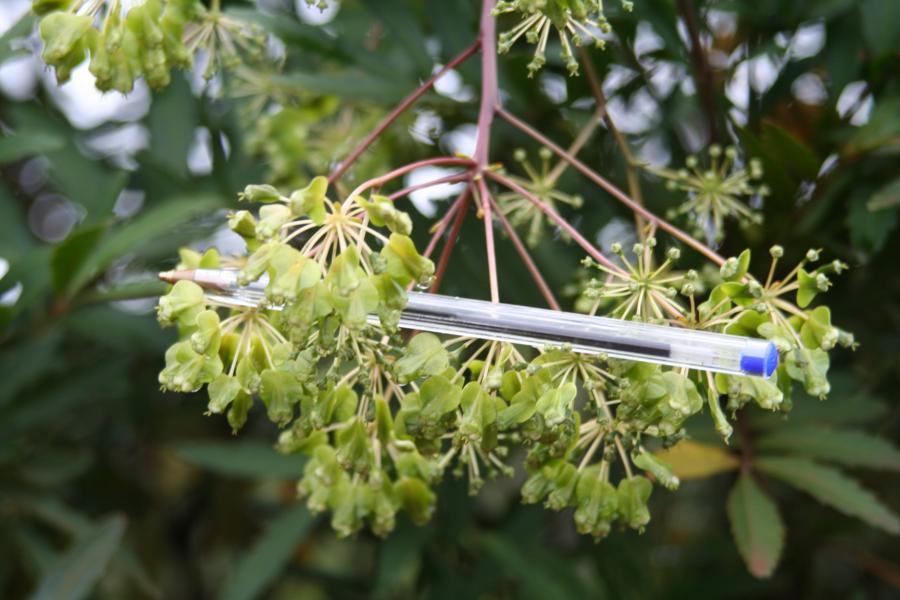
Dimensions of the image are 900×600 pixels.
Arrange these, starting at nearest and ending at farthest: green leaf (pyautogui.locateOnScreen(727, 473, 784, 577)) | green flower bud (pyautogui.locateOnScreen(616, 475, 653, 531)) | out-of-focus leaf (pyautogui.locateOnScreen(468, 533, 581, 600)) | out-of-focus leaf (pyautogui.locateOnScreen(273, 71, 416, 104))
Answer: green flower bud (pyautogui.locateOnScreen(616, 475, 653, 531)) → green leaf (pyautogui.locateOnScreen(727, 473, 784, 577)) → out-of-focus leaf (pyautogui.locateOnScreen(273, 71, 416, 104)) → out-of-focus leaf (pyautogui.locateOnScreen(468, 533, 581, 600))

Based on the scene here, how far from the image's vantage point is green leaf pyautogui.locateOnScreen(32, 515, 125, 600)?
114cm

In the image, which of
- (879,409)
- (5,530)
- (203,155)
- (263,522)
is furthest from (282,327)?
(263,522)

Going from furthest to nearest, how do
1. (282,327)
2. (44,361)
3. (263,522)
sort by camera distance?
(263,522) → (44,361) → (282,327)

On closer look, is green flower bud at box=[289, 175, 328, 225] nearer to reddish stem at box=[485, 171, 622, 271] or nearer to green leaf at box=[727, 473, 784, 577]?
reddish stem at box=[485, 171, 622, 271]

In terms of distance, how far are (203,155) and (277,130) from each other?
426mm

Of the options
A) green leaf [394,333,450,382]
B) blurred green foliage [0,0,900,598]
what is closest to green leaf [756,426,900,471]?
blurred green foliage [0,0,900,598]

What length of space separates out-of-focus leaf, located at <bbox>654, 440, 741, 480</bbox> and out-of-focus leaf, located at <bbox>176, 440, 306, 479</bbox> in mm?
536

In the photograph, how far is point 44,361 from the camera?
1.28 meters

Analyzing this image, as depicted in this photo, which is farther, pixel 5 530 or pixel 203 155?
pixel 203 155

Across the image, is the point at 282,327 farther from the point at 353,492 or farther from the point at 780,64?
the point at 780,64

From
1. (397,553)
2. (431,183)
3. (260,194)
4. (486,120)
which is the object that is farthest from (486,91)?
(397,553)

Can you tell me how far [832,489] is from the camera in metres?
0.98

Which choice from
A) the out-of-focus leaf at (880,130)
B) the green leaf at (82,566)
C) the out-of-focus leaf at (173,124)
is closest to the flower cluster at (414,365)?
the out-of-focus leaf at (880,130)

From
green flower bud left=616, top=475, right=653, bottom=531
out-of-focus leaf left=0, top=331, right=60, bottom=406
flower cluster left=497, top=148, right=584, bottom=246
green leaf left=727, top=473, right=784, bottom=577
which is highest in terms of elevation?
flower cluster left=497, top=148, right=584, bottom=246
